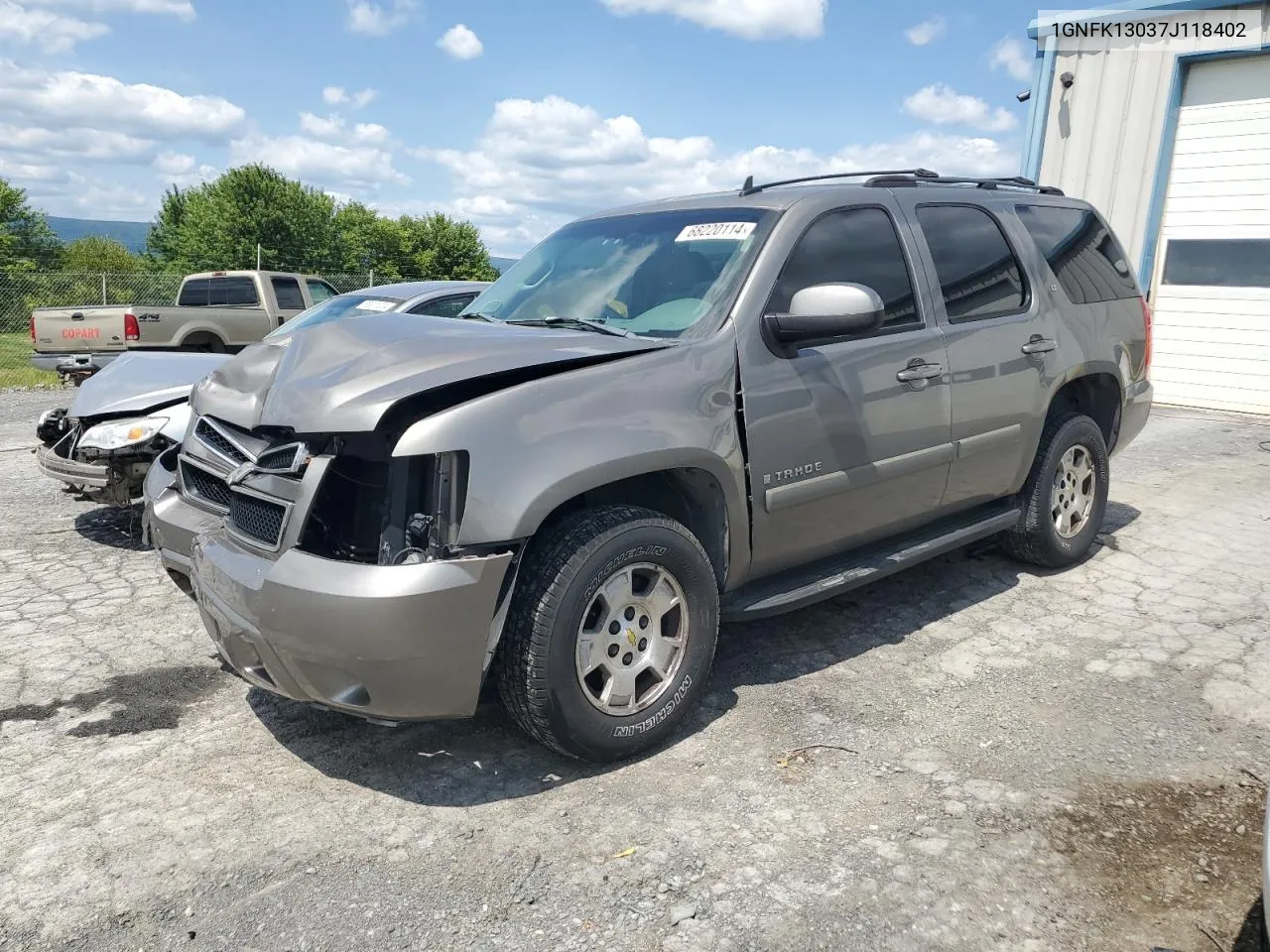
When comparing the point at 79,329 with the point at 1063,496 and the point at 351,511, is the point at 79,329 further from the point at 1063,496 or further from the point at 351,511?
the point at 1063,496

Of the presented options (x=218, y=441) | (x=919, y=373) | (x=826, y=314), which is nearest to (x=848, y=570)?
(x=919, y=373)

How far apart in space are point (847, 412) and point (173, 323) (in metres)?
11.1

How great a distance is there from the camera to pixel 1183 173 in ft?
38.1

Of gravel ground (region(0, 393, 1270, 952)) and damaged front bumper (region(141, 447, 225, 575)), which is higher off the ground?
damaged front bumper (region(141, 447, 225, 575))

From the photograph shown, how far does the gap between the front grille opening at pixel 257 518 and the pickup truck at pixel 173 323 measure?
8.95 metres

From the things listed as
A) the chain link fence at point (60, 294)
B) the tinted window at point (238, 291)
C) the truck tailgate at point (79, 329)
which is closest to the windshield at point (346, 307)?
the truck tailgate at point (79, 329)

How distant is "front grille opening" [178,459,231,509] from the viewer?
3.44 meters

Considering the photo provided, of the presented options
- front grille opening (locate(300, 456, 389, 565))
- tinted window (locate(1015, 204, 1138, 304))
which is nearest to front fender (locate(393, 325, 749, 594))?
front grille opening (locate(300, 456, 389, 565))

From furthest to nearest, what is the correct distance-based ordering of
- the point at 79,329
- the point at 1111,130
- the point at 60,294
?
the point at 60,294 < the point at 79,329 < the point at 1111,130

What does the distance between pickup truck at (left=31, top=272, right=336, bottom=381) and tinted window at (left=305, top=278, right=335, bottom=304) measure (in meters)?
0.52

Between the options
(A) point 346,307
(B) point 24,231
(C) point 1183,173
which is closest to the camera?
(A) point 346,307

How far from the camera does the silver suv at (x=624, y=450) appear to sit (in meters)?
2.78

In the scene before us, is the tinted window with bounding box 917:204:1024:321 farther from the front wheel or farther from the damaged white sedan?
the damaged white sedan

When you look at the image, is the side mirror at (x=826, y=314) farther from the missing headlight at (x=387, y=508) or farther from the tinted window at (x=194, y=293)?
the tinted window at (x=194, y=293)
